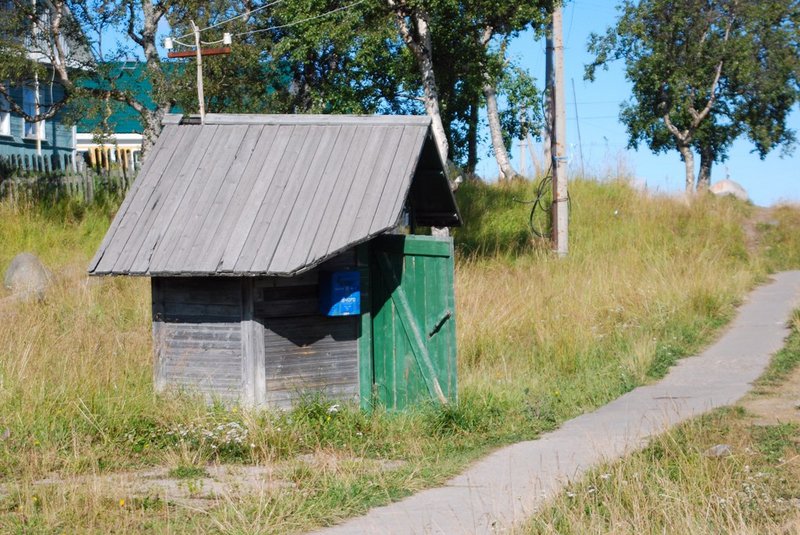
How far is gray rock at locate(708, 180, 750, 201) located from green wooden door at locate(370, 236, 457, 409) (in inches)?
830

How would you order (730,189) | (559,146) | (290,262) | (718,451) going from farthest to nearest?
(730,189)
(559,146)
(290,262)
(718,451)

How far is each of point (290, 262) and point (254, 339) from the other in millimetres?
873

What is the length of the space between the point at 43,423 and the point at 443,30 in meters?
13.0

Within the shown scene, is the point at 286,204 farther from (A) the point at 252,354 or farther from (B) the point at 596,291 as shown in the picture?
(B) the point at 596,291

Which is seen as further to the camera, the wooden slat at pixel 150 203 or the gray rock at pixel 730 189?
the gray rock at pixel 730 189

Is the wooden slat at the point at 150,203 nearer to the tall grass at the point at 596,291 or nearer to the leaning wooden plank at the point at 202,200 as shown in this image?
the leaning wooden plank at the point at 202,200

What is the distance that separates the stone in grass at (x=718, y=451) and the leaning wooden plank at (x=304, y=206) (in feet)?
11.9

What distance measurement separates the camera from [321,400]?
30.2 feet

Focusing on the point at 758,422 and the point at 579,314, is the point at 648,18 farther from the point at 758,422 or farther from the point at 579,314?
the point at 758,422

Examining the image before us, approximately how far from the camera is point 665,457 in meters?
7.49

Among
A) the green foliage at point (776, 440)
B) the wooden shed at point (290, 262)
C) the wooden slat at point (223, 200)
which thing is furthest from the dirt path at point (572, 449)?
the wooden slat at point (223, 200)

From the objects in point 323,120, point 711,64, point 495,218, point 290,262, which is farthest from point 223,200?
point 711,64

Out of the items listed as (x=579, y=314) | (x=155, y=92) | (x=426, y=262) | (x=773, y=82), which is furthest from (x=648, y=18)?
(x=426, y=262)

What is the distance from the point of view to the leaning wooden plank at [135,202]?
922cm
